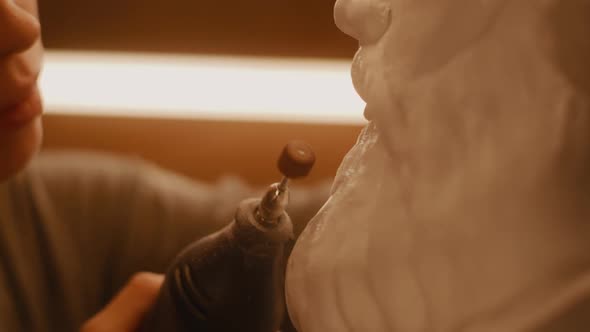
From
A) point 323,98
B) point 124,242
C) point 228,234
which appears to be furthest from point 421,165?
point 124,242

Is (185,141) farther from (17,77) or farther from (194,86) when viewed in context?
(17,77)

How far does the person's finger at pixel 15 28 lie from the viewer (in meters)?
0.40

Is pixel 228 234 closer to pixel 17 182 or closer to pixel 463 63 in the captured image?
pixel 463 63

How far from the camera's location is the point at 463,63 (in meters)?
0.29

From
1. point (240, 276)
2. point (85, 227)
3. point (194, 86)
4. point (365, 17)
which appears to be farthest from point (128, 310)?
point (194, 86)

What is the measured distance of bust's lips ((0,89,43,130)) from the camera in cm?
50

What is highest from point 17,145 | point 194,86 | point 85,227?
point 17,145

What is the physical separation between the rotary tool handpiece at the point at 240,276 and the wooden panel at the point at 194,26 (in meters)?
0.63

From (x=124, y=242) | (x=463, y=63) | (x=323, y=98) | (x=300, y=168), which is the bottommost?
(x=124, y=242)

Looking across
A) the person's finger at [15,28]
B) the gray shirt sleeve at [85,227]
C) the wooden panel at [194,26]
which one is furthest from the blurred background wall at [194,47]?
the person's finger at [15,28]

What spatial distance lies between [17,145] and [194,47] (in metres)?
0.61

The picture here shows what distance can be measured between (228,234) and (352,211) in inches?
5.2

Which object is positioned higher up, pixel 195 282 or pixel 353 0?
pixel 353 0

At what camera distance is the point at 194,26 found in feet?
3.55
